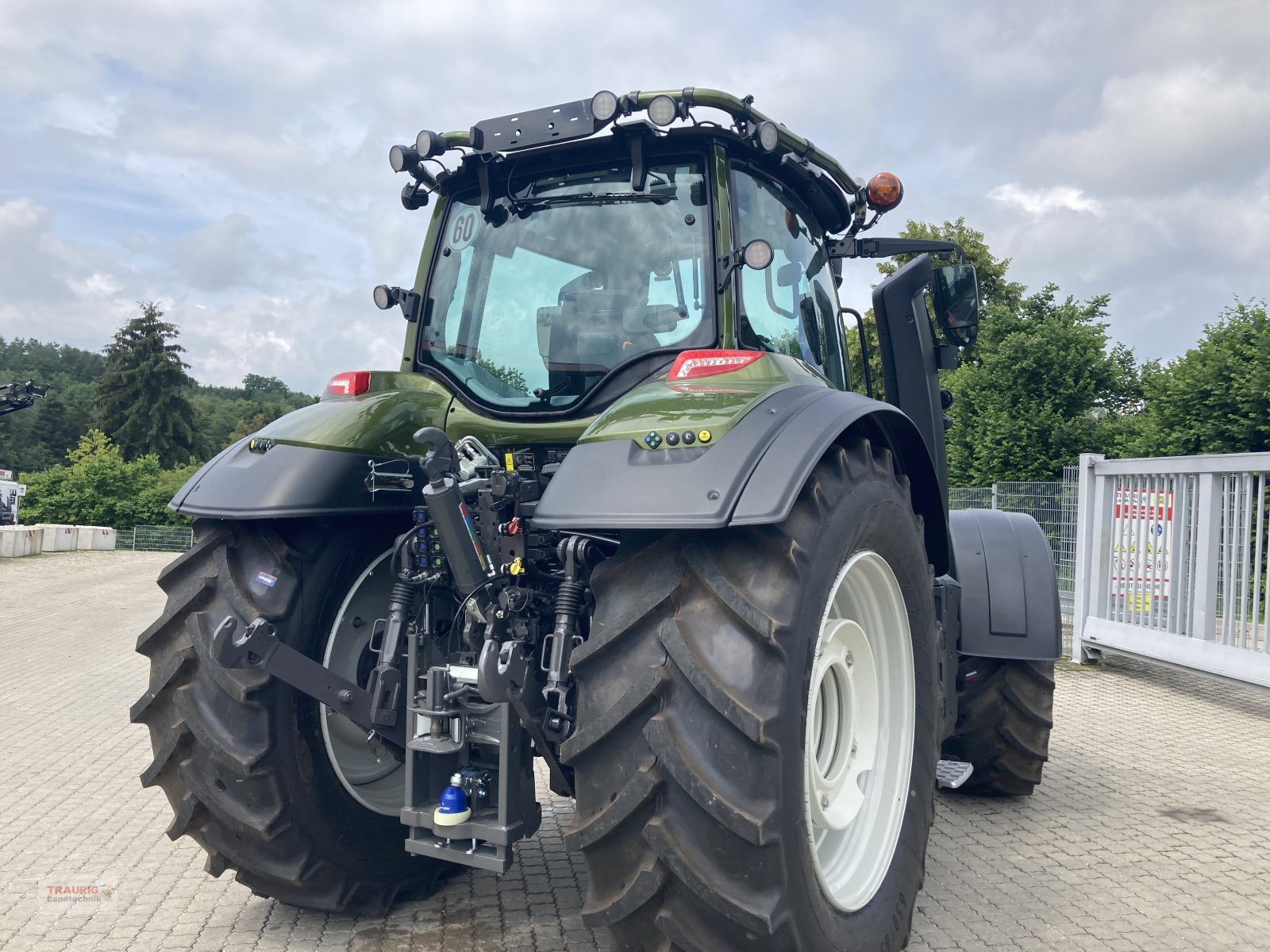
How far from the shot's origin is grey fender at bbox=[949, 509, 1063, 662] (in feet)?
14.9

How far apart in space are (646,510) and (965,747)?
10.9ft

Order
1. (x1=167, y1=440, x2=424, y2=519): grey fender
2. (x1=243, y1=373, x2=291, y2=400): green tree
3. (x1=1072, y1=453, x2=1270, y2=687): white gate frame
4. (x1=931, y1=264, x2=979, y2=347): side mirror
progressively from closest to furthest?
(x1=167, y1=440, x2=424, y2=519): grey fender
(x1=931, y1=264, x2=979, y2=347): side mirror
(x1=1072, y1=453, x2=1270, y2=687): white gate frame
(x1=243, y1=373, x2=291, y2=400): green tree

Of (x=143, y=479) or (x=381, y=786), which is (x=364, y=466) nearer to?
(x=381, y=786)

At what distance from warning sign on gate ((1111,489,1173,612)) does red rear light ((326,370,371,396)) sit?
299 inches

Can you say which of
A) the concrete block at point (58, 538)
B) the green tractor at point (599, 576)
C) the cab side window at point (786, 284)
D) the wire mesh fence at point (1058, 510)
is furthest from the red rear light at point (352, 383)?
the concrete block at point (58, 538)

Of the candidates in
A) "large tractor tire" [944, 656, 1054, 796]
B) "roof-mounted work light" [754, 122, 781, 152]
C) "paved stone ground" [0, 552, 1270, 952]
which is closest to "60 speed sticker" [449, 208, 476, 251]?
"roof-mounted work light" [754, 122, 781, 152]

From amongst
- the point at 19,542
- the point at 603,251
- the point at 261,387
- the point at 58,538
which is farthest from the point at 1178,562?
the point at 261,387

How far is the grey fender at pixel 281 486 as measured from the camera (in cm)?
293

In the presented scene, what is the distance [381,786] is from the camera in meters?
3.35

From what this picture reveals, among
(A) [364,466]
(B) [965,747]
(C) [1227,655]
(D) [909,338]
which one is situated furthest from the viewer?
(C) [1227,655]

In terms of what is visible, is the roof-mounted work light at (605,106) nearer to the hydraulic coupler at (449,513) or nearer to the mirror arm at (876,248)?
the hydraulic coupler at (449,513)

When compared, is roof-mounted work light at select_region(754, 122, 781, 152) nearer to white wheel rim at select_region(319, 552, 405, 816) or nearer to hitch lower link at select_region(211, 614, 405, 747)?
white wheel rim at select_region(319, 552, 405, 816)

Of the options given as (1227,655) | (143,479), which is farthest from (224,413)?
(1227,655)

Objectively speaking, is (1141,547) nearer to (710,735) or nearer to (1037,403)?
(710,735)
